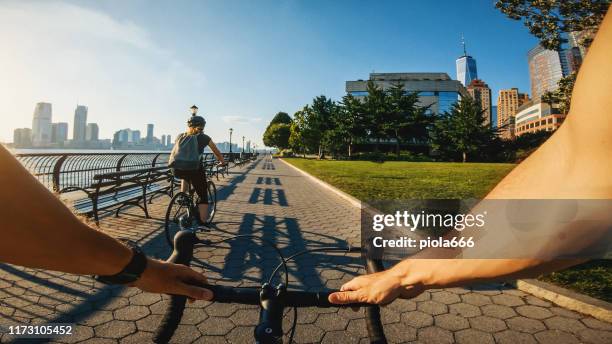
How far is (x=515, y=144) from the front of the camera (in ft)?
168

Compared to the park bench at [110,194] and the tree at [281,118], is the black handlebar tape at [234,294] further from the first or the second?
the tree at [281,118]

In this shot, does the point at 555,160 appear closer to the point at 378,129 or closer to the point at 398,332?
the point at 398,332

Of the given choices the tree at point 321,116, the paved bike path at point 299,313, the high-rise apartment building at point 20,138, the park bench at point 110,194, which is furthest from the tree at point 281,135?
the paved bike path at point 299,313

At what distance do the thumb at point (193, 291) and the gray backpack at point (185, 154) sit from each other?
503 cm

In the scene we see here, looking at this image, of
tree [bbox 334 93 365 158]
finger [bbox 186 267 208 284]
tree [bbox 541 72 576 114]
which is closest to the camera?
finger [bbox 186 267 208 284]

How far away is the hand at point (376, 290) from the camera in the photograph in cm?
86

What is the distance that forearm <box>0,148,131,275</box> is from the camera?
1.68 ft

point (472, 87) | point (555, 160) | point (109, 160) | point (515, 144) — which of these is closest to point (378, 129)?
point (515, 144)

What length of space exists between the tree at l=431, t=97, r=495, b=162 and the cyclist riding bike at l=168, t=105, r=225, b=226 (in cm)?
5322

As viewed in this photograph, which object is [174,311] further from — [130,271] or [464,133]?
[464,133]

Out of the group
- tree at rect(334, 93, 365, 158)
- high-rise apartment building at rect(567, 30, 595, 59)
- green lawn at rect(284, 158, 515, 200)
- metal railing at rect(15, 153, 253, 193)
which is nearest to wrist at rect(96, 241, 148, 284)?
green lawn at rect(284, 158, 515, 200)

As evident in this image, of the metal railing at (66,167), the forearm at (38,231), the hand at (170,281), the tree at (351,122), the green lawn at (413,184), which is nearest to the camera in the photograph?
the forearm at (38,231)

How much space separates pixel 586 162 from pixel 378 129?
54.4 meters

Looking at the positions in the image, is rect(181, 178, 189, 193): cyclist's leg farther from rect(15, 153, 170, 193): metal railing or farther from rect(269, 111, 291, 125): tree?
rect(269, 111, 291, 125): tree
